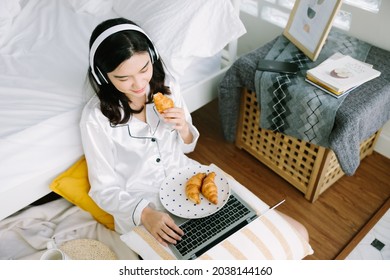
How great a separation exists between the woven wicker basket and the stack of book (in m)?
0.25

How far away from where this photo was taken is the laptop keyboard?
1.09m

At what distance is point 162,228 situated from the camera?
1104mm

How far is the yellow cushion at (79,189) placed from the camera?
1297 millimetres

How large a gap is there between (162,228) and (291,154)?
0.78 meters

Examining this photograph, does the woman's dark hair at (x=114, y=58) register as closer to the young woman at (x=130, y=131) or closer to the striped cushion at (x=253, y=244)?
the young woman at (x=130, y=131)

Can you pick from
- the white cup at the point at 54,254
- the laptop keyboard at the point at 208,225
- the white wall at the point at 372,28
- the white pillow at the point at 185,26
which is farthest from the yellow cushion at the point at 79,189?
the white wall at the point at 372,28

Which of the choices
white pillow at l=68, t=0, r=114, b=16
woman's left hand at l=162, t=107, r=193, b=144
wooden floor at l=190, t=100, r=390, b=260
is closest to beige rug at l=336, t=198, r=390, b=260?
wooden floor at l=190, t=100, r=390, b=260

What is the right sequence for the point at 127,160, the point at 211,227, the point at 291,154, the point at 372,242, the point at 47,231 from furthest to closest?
the point at 291,154 → the point at 372,242 → the point at 47,231 → the point at 127,160 → the point at 211,227

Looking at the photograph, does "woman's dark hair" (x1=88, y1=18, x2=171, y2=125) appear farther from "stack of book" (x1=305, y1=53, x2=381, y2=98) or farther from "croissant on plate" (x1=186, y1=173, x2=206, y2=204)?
"stack of book" (x1=305, y1=53, x2=381, y2=98)

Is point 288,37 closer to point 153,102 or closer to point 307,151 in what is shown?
point 307,151

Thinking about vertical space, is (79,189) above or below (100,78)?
below

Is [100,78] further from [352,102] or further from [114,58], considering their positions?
[352,102]

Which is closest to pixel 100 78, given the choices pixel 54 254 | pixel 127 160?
pixel 127 160
